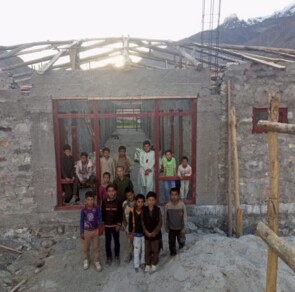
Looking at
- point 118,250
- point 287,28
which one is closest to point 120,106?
point 287,28

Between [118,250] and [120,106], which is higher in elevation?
[120,106]

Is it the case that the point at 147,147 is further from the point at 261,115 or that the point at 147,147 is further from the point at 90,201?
the point at 261,115

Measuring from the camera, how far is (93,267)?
608cm

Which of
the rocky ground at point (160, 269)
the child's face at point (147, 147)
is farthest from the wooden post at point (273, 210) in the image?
the child's face at point (147, 147)

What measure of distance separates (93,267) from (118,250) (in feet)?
1.73

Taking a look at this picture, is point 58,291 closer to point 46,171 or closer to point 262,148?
point 46,171

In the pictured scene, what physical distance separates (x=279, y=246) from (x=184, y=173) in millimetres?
4325

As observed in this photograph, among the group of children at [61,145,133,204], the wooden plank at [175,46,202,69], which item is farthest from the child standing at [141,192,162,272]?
the wooden plank at [175,46,202,69]

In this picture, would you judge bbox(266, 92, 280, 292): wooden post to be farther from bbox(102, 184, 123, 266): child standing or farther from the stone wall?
the stone wall

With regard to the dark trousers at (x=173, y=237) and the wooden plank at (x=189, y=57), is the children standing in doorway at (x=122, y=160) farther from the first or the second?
the wooden plank at (x=189, y=57)

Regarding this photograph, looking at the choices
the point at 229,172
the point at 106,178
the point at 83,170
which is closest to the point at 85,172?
the point at 83,170

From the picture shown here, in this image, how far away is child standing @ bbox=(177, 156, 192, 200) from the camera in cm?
723

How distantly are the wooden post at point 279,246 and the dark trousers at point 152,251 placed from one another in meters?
2.63

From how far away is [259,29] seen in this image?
115ft
